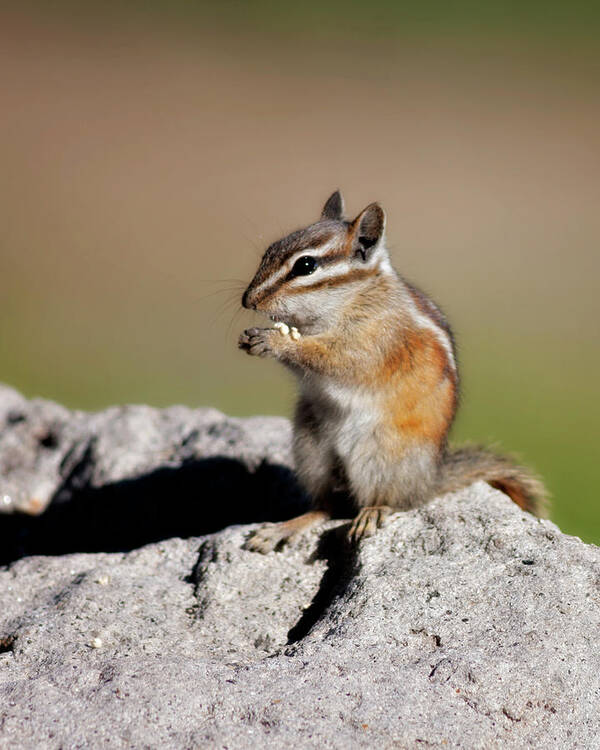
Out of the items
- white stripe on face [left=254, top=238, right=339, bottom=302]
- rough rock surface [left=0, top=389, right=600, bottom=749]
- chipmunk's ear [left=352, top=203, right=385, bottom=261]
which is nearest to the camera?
rough rock surface [left=0, top=389, right=600, bottom=749]

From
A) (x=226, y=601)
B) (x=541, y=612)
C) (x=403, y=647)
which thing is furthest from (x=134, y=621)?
(x=541, y=612)

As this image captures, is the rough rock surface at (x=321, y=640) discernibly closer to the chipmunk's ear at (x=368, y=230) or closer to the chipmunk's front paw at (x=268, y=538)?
the chipmunk's front paw at (x=268, y=538)

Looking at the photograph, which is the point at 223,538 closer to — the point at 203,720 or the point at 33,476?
the point at 203,720

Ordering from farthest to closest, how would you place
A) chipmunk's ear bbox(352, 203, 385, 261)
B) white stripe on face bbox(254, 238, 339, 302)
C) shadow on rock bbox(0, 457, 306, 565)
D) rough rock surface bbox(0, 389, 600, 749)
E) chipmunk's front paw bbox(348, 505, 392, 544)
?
1. shadow on rock bbox(0, 457, 306, 565)
2. chipmunk's ear bbox(352, 203, 385, 261)
3. white stripe on face bbox(254, 238, 339, 302)
4. chipmunk's front paw bbox(348, 505, 392, 544)
5. rough rock surface bbox(0, 389, 600, 749)

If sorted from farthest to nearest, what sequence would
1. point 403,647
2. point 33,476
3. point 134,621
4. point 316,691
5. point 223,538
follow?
point 33,476, point 223,538, point 134,621, point 403,647, point 316,691

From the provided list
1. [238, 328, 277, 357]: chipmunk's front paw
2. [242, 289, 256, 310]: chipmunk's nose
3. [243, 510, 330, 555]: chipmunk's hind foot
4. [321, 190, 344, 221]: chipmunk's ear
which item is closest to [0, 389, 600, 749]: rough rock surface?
[243, 510, 330, 555]: chipmunk's hind foot

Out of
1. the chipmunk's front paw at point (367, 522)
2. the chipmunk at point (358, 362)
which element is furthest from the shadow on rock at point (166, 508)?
the chipmunk's front paw at point (367, 522)

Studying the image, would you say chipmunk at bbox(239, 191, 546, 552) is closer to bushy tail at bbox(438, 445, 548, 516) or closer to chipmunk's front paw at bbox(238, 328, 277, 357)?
chipmunk's front paw at bbox(238, 328, 277, 357)
